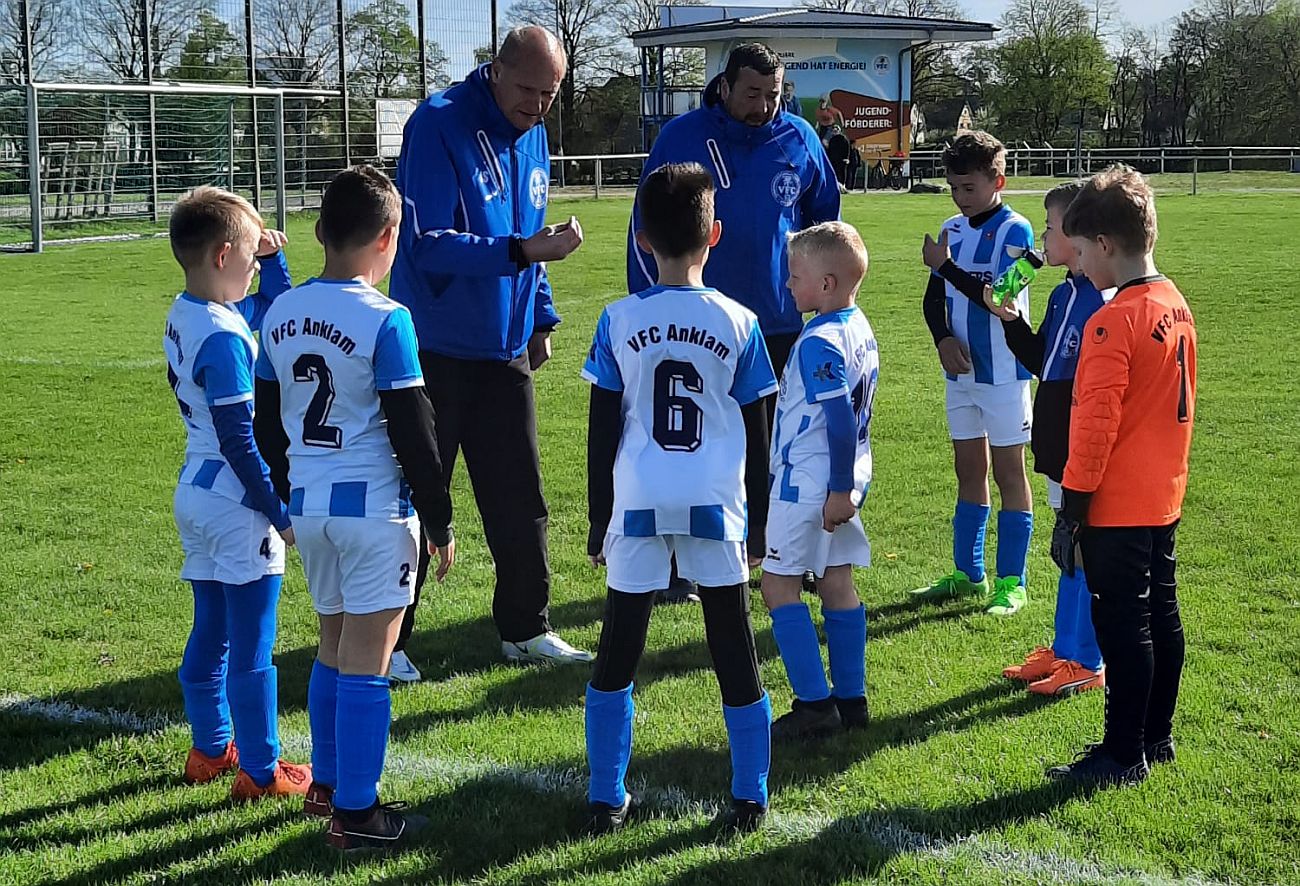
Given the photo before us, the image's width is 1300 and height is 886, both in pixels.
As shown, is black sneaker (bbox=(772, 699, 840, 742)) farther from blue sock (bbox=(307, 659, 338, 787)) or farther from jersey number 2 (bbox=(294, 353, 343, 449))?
jersey number 2 (bbox=(294, 353, 343, 449))

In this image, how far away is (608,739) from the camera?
3.68 m

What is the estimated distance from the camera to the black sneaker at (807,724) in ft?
14.4

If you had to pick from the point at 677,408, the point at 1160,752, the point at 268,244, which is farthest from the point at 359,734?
the point at 1160,752

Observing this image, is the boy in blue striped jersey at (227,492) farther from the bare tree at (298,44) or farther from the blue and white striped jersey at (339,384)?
the bare tree at (298,44)

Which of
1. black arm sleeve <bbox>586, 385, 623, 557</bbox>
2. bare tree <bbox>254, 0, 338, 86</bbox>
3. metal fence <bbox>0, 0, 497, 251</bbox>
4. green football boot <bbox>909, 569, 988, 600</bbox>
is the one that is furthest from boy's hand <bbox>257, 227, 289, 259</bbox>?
bare tree <bbox>254, 0, 338, 86</bbox>

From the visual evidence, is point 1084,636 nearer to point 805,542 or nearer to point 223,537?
point 805,542

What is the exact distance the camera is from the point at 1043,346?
4.75m

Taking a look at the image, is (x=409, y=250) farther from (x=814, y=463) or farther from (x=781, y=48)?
(x=781, y=48)

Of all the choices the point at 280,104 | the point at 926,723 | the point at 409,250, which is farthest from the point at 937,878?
the point at 280,104

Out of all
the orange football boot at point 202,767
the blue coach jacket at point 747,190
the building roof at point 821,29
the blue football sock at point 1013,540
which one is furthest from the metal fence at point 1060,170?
the orange football boot at point 202,767

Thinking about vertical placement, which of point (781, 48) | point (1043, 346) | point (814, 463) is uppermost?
point (781, 48)

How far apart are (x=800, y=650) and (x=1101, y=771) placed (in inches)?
38.9

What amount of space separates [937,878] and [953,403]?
2886 millimetres

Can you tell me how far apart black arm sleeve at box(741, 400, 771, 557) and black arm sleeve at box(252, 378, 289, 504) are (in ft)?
4.18
